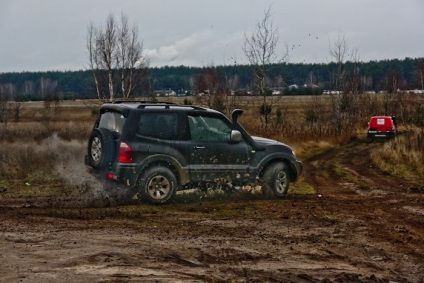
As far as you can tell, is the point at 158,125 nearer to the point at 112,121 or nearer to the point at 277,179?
the point at 112,121

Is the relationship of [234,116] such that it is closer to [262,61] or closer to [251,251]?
[251,251]

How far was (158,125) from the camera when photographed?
10.8 meters

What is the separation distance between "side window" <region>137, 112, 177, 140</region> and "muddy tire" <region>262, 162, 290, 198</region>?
84.7 inches

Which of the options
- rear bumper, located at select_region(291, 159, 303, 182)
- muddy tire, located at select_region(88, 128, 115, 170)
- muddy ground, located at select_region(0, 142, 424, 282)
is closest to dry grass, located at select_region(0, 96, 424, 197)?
rear bumper, located at select_region(291, 159, 303, 182)

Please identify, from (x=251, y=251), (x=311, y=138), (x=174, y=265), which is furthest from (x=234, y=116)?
(x=311, y=138)

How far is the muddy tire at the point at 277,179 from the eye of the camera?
1180 centimetres

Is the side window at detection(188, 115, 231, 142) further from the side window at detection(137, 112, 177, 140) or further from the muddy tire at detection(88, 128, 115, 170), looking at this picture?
the muddy tire at detection(88, 128, 115, 170)

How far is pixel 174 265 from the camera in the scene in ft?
19.9

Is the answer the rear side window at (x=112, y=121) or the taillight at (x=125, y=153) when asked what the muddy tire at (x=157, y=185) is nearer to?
the taillight at (x=125, y=153)

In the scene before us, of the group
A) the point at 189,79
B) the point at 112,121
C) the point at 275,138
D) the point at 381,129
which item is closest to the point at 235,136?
the point at 112,121

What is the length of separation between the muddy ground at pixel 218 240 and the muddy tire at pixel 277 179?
0.25 m

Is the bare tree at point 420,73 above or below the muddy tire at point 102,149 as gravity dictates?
above

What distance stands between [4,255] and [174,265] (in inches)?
76.5

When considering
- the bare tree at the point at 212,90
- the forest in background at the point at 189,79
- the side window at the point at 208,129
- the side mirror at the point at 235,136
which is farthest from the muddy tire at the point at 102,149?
the forest in background at the point at 189,79
